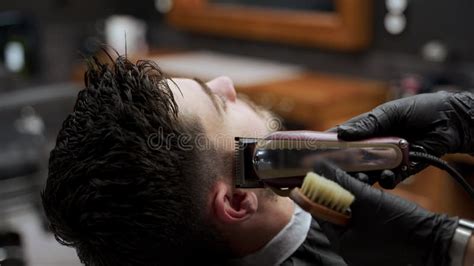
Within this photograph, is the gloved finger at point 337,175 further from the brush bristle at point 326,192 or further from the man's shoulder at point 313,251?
the man's shoulder at point 313,251

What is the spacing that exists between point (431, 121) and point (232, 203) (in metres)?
0.42

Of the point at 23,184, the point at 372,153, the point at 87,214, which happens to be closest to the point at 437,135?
A: the point at 372,153

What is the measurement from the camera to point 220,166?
1.17 meters

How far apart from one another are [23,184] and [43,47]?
1.11 m

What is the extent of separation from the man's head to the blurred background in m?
1.21

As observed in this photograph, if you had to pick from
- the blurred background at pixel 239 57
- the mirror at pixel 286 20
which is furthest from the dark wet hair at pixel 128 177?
the mirror at pixel 286 20

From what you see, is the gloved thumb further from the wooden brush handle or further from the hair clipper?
the wooden brush handle

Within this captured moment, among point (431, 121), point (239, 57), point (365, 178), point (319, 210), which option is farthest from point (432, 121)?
point (239, 57)

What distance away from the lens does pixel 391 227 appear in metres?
0.95

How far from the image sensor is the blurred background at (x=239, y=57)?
2.96 m

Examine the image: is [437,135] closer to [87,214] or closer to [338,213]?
[338,213]

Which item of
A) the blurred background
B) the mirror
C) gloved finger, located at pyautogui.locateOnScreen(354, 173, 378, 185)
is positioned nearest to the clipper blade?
gloved finger, located at pyautogui.locateOnScreen(354, 173, 378, 185)

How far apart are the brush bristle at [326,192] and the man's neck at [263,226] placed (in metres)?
0.33

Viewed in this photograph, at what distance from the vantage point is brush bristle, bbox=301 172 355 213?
35.2 inches
